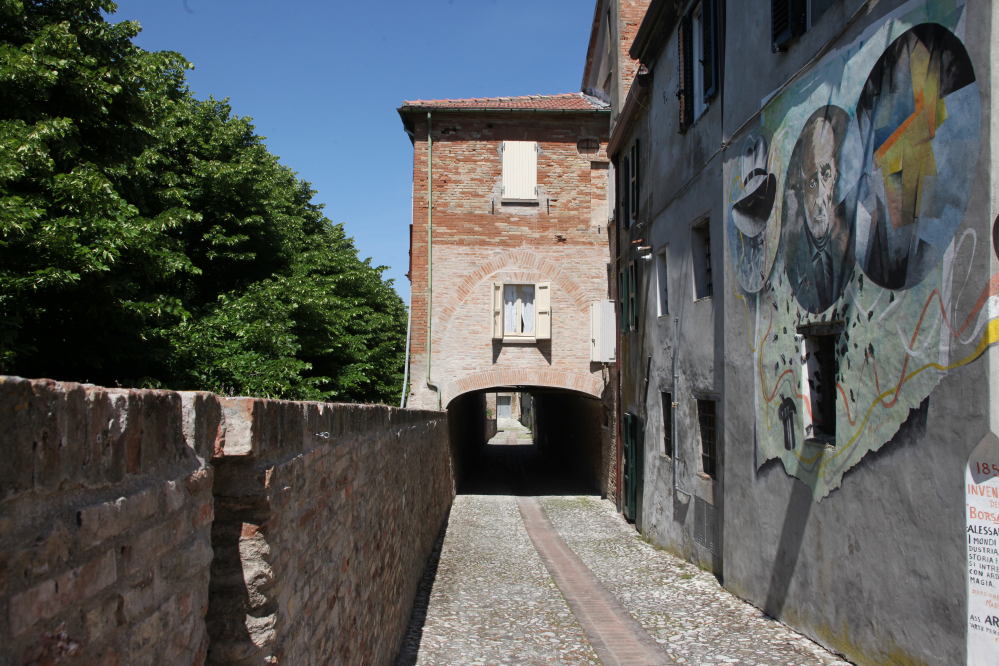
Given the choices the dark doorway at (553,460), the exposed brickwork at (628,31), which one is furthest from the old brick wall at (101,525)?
the dark doorway at (553,460)

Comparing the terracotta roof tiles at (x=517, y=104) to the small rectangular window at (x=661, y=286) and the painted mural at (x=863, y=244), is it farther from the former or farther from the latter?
the painted mural at (x=863, y=244)

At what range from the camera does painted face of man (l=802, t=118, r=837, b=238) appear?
669 cm

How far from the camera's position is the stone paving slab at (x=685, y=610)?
6879 millimetres

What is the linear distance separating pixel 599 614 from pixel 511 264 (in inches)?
445

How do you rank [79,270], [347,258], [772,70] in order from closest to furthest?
[772,70] < [79,270] < [347,258]

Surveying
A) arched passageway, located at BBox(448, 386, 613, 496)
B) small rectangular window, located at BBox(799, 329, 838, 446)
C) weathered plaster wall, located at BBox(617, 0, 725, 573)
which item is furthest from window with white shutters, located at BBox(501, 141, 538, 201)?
small rectangular window, located at BBox(799, 329, 838, 446)

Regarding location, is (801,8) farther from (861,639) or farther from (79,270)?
(79,270)

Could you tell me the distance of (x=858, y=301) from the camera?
6.16 meters

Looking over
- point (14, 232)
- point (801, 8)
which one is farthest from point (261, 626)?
point (14, 232)

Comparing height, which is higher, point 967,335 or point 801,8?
point 801,8

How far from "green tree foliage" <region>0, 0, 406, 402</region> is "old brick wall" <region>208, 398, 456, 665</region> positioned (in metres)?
5.36

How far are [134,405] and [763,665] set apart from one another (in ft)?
20.8

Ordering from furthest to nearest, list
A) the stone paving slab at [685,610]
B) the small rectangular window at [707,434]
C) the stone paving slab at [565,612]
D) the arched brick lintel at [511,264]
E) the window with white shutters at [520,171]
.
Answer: the window with white shutters at [520,171] → the arched brick lintel at [511,264] → the small rectangular window at [707,434] → the stone paving slab at [565,612] → the stone paving slab at [685,610]

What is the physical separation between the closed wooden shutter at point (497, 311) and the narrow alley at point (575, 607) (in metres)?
4.86
